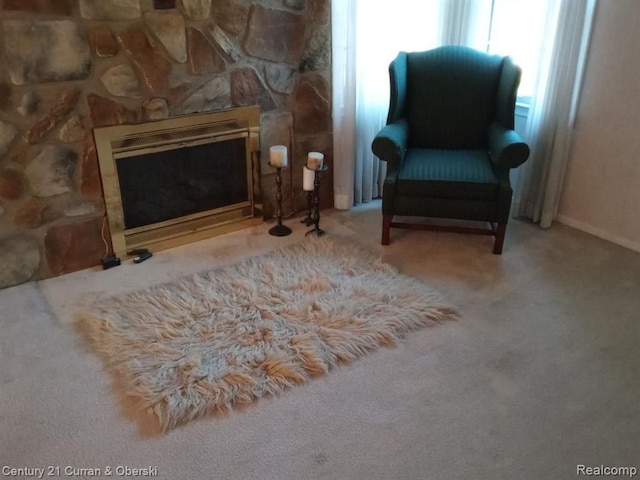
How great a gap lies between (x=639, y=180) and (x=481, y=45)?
1187mm

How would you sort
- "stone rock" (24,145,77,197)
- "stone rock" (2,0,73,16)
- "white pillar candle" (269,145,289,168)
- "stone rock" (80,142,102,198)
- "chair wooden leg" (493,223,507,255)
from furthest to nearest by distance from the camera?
Answer: "white pillar candle" (269,145,289,168) → "chair wooden leg" (493,223,507,255) → "stone rock" (80,142,102,198) → "stone rock" (24,145,77,197) → "stone rock" (2,0,73,16)

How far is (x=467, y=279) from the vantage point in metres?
2.58

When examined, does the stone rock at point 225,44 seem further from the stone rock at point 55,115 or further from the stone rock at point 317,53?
the stone rock at point 55,115

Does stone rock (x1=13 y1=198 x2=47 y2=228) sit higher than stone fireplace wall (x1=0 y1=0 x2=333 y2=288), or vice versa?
stone fireplace wall (x1=0 y1=0 x2=333 y2=288)

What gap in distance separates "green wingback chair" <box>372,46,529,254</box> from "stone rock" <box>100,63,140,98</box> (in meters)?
1.19

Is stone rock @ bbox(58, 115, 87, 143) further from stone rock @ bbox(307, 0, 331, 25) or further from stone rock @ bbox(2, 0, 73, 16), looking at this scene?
stone rock @ bbox(307, 0, 331, 25)

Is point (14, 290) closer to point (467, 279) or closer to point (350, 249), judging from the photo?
point (350, 249)

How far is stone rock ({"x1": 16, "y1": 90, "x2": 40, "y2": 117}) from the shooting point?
7.48 ft

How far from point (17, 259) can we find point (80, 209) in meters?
0.35

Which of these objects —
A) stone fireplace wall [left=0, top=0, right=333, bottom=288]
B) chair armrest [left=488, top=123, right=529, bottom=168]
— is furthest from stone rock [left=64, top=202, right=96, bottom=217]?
chair armrest [left=488, top=123, right=529, bottom=168]

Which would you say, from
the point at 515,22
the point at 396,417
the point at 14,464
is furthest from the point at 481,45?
the point at 14,464

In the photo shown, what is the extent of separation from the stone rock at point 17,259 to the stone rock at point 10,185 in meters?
0.20

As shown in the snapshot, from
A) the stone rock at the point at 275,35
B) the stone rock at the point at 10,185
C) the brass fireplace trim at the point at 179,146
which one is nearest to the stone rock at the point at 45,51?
the brass fireplace trim at the point at 179,146

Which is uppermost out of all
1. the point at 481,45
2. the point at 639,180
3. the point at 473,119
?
the point at 481,45
